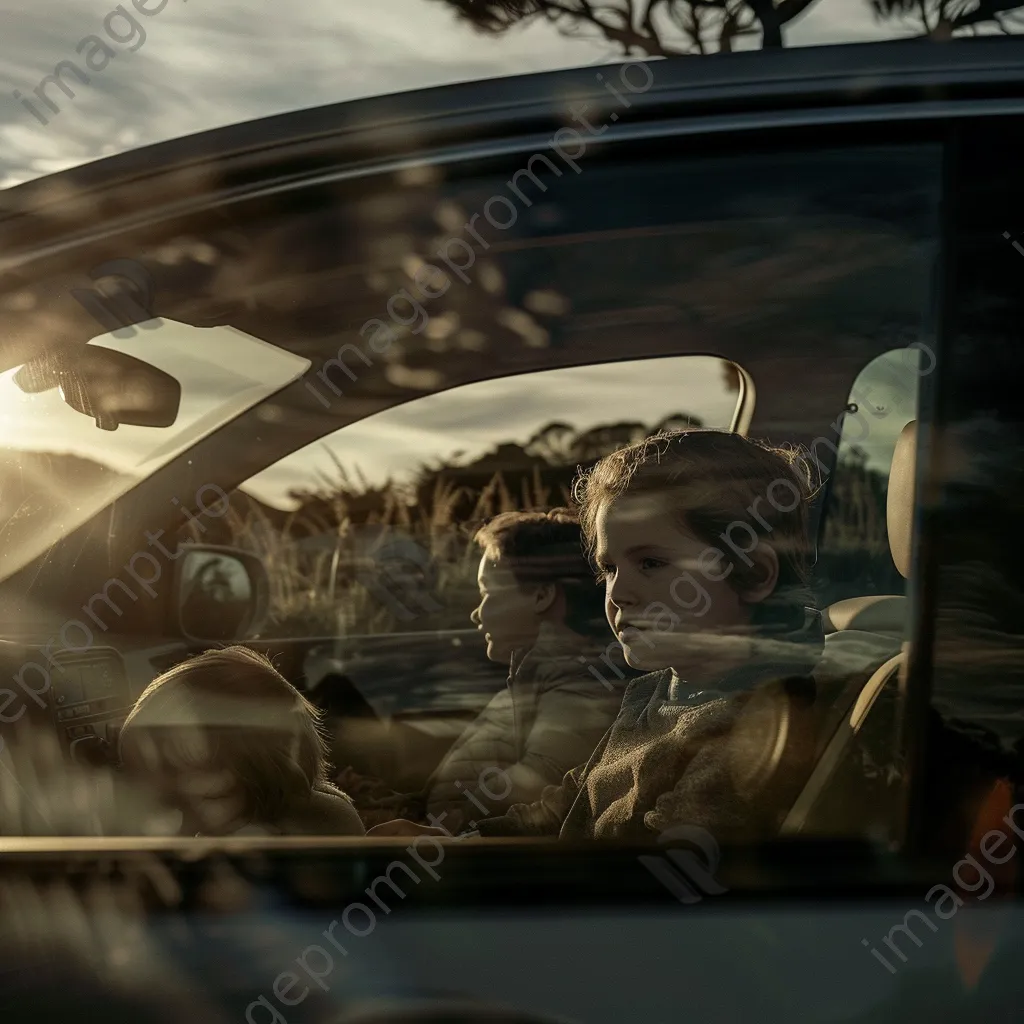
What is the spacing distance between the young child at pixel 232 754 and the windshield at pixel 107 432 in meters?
0.33

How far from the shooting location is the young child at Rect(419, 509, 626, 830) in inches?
71.1

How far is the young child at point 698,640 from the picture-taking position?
1.43m

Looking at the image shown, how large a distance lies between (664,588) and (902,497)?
1.33 ft

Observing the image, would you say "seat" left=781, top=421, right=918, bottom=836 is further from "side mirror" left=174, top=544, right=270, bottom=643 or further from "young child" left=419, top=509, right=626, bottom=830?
"side mirror" left=174, top=544, right=270, bottom=643

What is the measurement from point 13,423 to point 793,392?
1103 millimetres

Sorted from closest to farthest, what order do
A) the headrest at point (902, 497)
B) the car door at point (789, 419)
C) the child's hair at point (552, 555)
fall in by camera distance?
the car door at point (789, 419)
the headrest at point (902, 497)
the child's hair at point (552, 555)

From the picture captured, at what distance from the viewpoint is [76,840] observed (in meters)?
1.32

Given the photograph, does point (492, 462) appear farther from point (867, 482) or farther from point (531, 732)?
point (867, 482)

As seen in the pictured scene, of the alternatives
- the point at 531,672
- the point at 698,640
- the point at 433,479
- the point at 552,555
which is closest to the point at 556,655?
the point at 531,672

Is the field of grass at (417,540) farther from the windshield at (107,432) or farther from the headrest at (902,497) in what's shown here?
the windshield at (107,432)

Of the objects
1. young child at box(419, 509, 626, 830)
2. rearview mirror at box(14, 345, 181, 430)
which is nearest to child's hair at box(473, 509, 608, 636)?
young child at box(419, 509, 626, 830)

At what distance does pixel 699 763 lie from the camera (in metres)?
1.48

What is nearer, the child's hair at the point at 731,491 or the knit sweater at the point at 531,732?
the child's hair at the point at 731,491

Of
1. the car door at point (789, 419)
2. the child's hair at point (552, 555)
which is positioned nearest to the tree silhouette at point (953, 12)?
the car door at point (789, 419)
